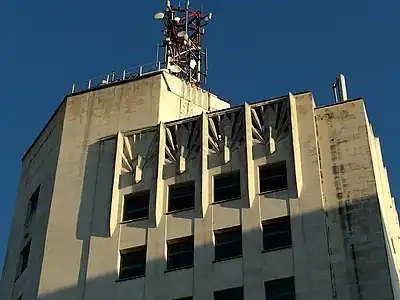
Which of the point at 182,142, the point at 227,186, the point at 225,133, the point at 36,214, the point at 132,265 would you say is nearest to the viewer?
the point at 132,265

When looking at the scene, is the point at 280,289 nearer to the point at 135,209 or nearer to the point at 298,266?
the point at 298,266

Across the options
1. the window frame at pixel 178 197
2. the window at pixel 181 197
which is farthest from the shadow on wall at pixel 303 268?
the window at pixel 181 197

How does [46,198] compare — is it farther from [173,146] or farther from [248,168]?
[248,168]

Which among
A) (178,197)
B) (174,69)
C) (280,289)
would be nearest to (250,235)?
(280,289)

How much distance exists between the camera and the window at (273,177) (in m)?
40.2

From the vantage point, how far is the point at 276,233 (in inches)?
1524

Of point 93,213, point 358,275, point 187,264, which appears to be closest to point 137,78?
point 93,213

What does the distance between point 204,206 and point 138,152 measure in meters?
5.13

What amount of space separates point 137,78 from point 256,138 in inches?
323

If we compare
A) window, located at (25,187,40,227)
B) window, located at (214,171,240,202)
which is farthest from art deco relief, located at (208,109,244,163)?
window, located at (25,187,40,227)

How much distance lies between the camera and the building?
37219mm

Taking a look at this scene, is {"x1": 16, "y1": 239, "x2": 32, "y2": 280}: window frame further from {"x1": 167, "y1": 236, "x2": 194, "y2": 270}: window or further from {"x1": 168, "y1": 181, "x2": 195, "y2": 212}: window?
{"x1": 167, "y1": 236, "x2": 194, "y2": 270}: window

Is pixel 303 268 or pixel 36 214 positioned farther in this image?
pixel 36 214

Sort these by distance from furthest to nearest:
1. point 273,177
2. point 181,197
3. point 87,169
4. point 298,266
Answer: point 87,169 < point 181,197 < point 273,177 < point 298,266
